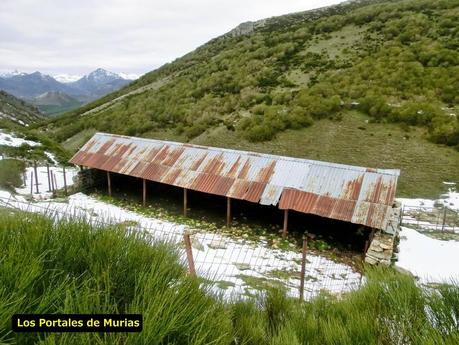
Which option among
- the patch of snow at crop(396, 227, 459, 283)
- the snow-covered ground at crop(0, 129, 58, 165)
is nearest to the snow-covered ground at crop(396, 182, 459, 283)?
the patch of snow at crop(396, 227, 459, 283)

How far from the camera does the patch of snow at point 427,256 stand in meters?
9.93

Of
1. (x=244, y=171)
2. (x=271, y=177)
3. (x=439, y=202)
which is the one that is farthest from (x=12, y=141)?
(x=439, y=202)

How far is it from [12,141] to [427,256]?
29.4 metres

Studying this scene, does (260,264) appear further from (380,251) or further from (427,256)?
(427,256)

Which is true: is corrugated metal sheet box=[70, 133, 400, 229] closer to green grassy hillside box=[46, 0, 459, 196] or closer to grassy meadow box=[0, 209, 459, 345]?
green grassy hillside box=[46, 0, 459, 196]

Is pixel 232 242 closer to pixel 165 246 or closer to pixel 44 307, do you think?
pixel 165 246

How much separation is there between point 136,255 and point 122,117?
3652 cm

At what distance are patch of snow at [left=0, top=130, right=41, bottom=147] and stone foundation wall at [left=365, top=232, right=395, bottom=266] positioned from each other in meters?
26.3

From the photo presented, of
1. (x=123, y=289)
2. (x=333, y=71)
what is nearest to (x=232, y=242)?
(x=123, y=289)

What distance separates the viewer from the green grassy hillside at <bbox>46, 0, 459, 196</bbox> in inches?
856

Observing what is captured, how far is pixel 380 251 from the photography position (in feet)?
34.7

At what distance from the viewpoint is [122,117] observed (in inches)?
1468

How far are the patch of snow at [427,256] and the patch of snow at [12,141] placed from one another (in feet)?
89.1

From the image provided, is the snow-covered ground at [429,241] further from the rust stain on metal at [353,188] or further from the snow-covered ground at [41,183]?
the snow-covered ground at [41,183]
